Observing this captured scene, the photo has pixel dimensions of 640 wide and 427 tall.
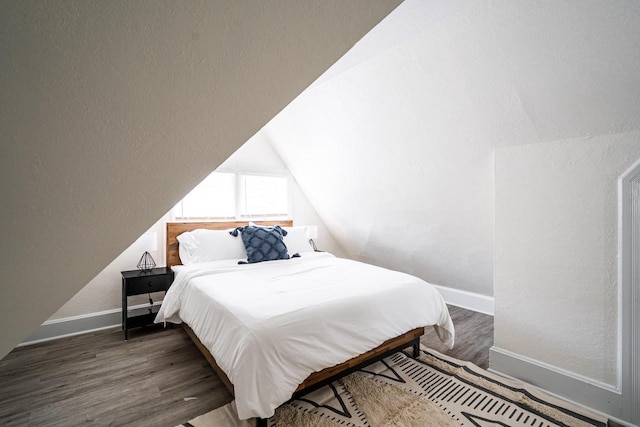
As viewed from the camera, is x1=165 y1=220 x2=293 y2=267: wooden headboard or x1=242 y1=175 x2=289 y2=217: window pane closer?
x1=165 y1=220 x2=293 y2=267: wooden headboard

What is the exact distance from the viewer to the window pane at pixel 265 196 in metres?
3.95

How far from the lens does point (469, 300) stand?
140 inches

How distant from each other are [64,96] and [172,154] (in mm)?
245

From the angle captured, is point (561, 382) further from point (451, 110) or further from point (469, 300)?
point (451, 110)

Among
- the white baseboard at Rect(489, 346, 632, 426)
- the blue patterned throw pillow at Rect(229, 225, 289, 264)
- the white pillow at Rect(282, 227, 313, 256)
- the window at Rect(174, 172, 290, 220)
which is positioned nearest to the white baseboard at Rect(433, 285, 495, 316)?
the white baseboard at Rect(489, 346, 632, 426)

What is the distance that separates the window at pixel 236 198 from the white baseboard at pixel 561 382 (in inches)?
117

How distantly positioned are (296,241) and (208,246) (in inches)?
39.6

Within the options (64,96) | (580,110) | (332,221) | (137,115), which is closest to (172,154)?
(137,115)

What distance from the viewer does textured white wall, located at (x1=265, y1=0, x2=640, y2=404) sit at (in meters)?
1.54

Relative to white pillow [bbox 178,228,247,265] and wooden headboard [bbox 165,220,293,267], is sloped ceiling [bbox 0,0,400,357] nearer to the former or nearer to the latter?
white pillow [bbox 178,228,247,265]

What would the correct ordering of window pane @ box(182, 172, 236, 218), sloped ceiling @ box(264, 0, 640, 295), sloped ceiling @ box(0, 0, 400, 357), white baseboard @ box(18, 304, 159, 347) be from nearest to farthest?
sloped ceiling @ box(0, 0, 400, 357) → sloped ceiling @ box(264, 0, 640, 295) → white baseboard @ box(18, 304, 159, 347) → window pane @ box(182, 172, 236, 218)

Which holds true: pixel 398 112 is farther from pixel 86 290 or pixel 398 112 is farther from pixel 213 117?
pixel 86 290

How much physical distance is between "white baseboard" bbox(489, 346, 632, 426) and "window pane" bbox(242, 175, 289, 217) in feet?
9.65

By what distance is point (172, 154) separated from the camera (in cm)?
77
